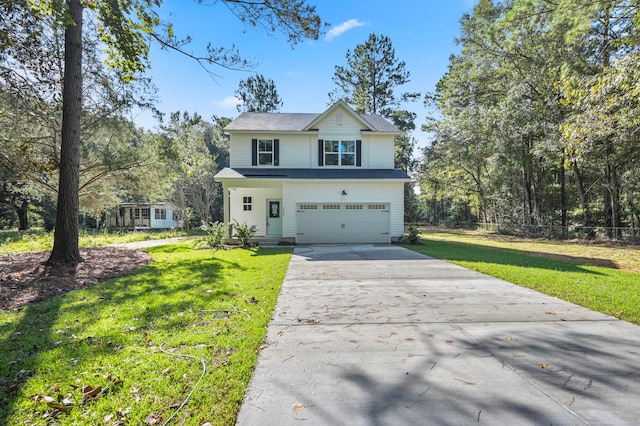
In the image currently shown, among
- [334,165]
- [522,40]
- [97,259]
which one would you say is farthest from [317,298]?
[522,40]

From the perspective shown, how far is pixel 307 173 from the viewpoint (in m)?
15.7

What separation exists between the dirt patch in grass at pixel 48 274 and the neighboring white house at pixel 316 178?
6.21 m

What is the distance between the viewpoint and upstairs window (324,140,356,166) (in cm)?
1658

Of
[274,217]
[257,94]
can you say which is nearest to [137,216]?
[257,94]

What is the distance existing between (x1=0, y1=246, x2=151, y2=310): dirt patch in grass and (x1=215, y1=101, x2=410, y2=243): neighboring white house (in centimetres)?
621

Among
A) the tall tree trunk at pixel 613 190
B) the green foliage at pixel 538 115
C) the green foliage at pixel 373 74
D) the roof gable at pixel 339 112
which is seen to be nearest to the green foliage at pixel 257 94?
the green foliage at pixel 373 74

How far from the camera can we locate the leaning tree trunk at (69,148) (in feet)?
26.7

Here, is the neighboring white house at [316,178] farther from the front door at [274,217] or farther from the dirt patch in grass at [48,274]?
the dirt patch in grass at [48,274]

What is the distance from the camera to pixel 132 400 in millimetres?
2441

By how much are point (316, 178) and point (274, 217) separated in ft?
13.5

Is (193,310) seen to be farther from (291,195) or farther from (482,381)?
(291,195)

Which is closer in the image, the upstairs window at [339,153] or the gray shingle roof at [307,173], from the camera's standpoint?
the gray shingle roof at [307,173]

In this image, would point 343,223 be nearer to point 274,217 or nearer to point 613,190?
point 274,217

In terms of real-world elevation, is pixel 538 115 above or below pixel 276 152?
above
